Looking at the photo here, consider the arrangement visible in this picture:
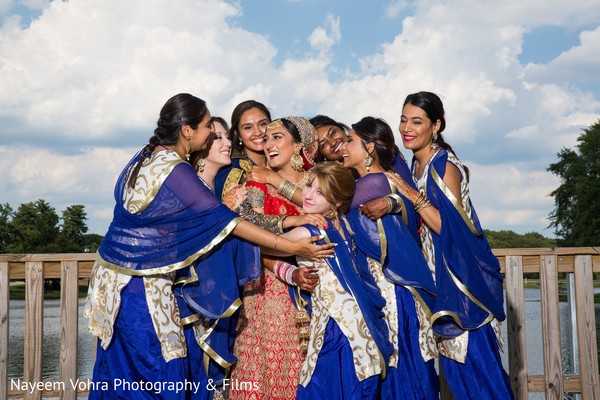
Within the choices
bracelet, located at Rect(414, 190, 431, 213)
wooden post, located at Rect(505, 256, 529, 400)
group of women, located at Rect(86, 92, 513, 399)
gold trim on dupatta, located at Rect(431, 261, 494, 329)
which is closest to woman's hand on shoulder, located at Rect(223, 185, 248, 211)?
group of women, located at Rect(86, 92, 513, 399)

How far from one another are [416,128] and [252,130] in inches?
39.7

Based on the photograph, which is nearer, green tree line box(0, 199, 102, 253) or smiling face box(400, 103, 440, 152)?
smiling face box(400, 103, 440, 152)

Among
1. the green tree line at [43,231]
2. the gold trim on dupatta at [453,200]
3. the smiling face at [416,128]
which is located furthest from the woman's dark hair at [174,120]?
the green tree line at [43,231]

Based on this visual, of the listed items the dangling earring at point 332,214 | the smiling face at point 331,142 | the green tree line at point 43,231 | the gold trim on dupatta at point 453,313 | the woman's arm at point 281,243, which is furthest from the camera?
the green tree line at point 43,231

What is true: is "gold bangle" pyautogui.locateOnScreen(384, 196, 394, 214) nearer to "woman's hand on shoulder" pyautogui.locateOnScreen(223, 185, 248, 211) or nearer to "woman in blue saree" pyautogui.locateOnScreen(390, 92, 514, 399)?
"woman in blue saree" pyautogui.locateOnScreen(390, 92, 514, 399)

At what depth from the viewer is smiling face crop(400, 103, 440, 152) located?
163 inches

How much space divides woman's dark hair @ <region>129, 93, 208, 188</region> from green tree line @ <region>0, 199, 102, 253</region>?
48188mm

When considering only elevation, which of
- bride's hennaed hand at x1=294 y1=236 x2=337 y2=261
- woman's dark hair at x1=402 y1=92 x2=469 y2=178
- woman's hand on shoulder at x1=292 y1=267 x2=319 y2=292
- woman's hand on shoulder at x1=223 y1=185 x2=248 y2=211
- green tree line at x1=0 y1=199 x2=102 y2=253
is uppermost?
green tree line at x1=0 y1=199 x2=102 y2=253

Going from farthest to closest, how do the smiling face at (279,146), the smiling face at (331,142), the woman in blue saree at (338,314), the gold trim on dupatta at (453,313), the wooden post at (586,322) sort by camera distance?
the wooden post at (586,322)
the smiling face at (331,142)
the smiling face at (279,146)
the gold trim on dupatta at (453,313)
the woman in blue saree at (338,314)

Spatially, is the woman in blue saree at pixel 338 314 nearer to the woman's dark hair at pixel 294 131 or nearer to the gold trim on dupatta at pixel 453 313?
the gold trim on dupatta at pixel 453 313

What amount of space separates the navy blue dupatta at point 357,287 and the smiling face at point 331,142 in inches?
36.5

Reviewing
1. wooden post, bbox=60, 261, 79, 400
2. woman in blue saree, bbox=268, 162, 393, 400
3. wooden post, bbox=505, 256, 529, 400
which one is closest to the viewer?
woman in blue saree, bbox=268, 162, 393, 400

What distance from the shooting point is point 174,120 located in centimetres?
383

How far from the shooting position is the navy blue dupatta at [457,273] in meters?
3.99
